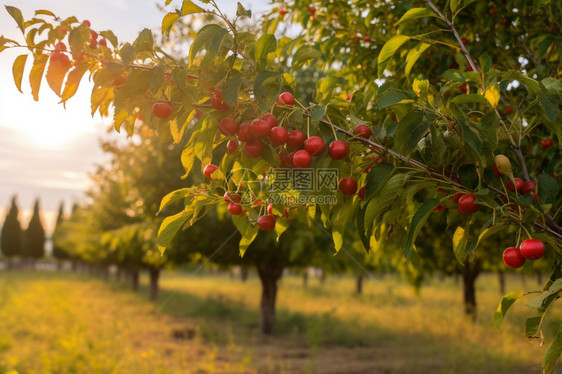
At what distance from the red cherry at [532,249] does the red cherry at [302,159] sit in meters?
0.94

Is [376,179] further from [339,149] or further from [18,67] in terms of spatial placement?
[18,67]

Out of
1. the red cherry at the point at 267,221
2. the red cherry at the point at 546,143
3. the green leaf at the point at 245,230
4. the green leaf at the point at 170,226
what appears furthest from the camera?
the red cherry at the point at 546,143

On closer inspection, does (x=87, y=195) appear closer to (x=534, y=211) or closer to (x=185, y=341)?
(x=185, y=341)

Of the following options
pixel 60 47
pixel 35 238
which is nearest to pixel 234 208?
pixel 60 47

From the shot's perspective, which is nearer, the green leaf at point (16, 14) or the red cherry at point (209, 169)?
the green leaf at point (16, 14)

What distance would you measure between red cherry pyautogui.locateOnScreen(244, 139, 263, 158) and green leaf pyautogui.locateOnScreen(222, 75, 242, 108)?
187mm

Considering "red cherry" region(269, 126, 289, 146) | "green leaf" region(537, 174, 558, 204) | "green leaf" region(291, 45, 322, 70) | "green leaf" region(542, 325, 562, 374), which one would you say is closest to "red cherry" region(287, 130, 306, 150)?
"red cherry" region(269, 126, 289, 146)

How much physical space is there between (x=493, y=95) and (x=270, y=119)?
97cm

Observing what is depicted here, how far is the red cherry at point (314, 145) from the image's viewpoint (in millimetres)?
1612

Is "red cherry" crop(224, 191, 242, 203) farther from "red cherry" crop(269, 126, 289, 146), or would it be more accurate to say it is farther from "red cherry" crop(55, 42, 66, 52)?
"red cherry" crop(55, 42, 66, 52)

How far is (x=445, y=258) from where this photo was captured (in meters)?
11.8

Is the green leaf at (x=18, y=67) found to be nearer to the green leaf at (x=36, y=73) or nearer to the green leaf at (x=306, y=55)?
the green leaf at (x=36, y=73)

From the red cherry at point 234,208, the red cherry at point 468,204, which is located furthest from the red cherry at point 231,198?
the red cherry at point 468,204

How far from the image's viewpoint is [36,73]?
69.2 inches
